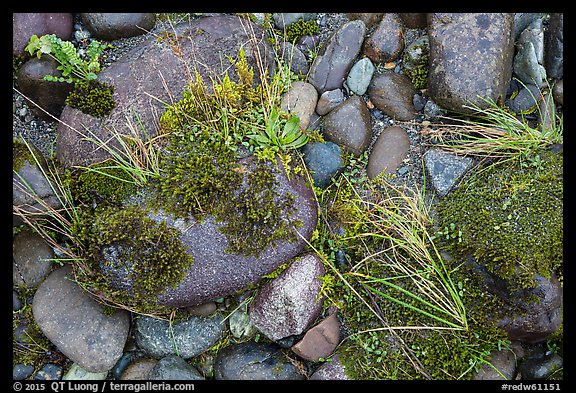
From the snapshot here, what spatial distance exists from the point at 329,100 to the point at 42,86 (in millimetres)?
2805

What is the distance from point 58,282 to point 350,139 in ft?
10.2

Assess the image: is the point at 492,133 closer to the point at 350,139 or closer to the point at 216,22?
the point at 350,139

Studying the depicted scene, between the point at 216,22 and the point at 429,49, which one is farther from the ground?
the point at 216,22

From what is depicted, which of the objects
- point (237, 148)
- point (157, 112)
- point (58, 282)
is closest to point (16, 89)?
point (157, 112)

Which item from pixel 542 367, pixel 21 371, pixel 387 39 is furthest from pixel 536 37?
pixel 21 371

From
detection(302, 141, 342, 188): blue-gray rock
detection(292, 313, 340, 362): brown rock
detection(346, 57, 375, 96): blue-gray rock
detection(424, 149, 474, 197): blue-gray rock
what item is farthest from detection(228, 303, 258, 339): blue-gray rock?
detection(346, 57, 375, 96): blue-gray rock

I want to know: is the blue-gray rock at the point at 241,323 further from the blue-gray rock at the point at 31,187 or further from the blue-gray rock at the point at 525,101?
the blue-gray rock at the point at 525,101

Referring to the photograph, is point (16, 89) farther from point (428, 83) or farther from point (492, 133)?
point (492, 133)

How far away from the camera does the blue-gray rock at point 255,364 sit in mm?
4273

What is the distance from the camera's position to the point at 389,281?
14.1 ft

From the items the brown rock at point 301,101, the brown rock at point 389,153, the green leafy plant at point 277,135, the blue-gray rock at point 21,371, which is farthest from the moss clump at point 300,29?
the blue-gray rock at point 21,371

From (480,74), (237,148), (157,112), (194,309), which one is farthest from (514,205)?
(157,112)
